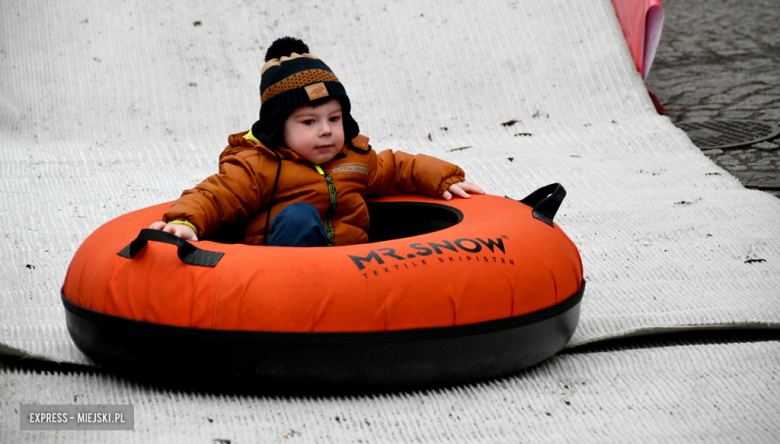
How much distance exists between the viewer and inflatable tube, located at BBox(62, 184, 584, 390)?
1410 mm

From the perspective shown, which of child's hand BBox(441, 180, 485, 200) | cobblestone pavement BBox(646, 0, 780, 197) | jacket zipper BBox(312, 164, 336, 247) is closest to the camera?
jacket zipper BBox(312, 164, 336, 247)

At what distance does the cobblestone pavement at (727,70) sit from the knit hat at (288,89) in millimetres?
2264

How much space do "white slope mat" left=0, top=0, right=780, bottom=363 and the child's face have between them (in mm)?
931

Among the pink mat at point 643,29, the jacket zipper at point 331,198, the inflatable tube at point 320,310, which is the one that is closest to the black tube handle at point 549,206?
the inflatable tube at point 320,310

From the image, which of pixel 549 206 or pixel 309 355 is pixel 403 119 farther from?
pixel 309 355

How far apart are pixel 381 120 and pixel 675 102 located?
2.15 meters

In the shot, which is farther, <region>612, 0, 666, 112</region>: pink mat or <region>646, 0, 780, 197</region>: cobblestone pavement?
<region>612, 0, 666, 112</region>: pink mat

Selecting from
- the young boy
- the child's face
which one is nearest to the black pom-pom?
the young boy

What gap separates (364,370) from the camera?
57.0 inches

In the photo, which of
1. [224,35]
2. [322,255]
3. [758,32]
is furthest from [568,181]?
[758,32]

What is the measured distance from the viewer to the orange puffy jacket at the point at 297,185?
1799 mm

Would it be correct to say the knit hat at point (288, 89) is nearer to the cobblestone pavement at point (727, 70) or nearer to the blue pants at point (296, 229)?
the blue pants at point (296, 229)

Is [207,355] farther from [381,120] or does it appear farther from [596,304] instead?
[381,120]

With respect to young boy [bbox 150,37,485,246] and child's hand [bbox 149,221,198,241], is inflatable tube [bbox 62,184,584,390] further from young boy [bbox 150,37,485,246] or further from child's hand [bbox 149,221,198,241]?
young boy [bbox 150,37,485,246]
